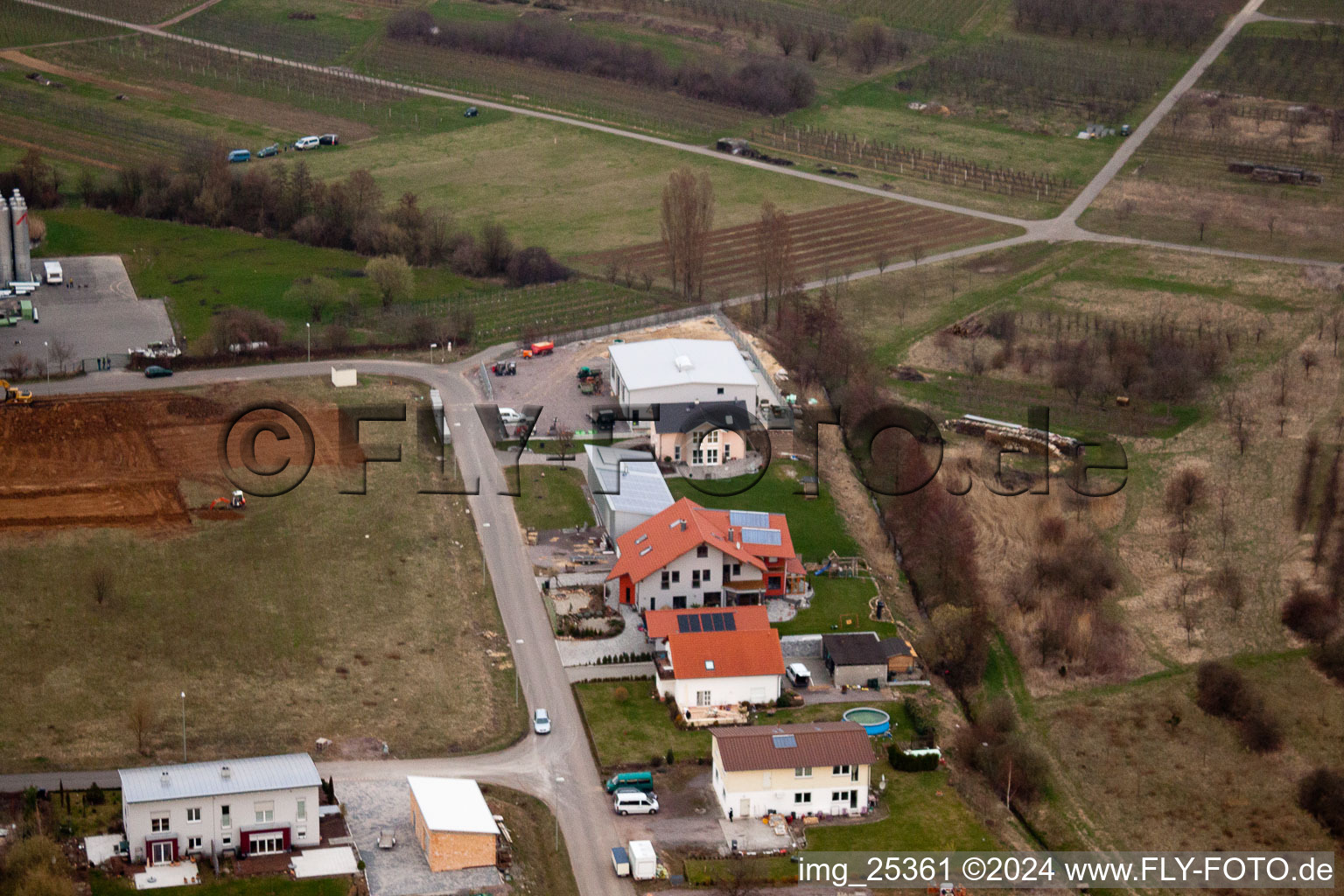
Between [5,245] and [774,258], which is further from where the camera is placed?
[774,258]

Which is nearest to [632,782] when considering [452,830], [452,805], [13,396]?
[452,805]

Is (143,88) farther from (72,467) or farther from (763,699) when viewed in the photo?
(763,699)

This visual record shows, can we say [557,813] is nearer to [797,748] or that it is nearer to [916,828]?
[797,748]

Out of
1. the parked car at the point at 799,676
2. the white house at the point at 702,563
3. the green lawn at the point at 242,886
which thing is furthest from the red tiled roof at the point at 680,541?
the green lawn at the point at 242,886

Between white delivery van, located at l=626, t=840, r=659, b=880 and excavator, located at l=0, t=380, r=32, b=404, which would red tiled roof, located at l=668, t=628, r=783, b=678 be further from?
excavator, located at l=0, t=380, r=32, b=404

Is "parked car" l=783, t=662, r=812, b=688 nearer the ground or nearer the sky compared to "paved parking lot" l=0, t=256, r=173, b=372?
nearer the ground

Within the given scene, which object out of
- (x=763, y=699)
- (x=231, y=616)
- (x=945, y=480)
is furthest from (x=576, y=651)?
(x=945, y=480)

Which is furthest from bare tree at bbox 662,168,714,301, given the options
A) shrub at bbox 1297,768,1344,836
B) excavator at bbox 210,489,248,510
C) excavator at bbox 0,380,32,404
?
shrub at bbox 1297,768,1344,836
